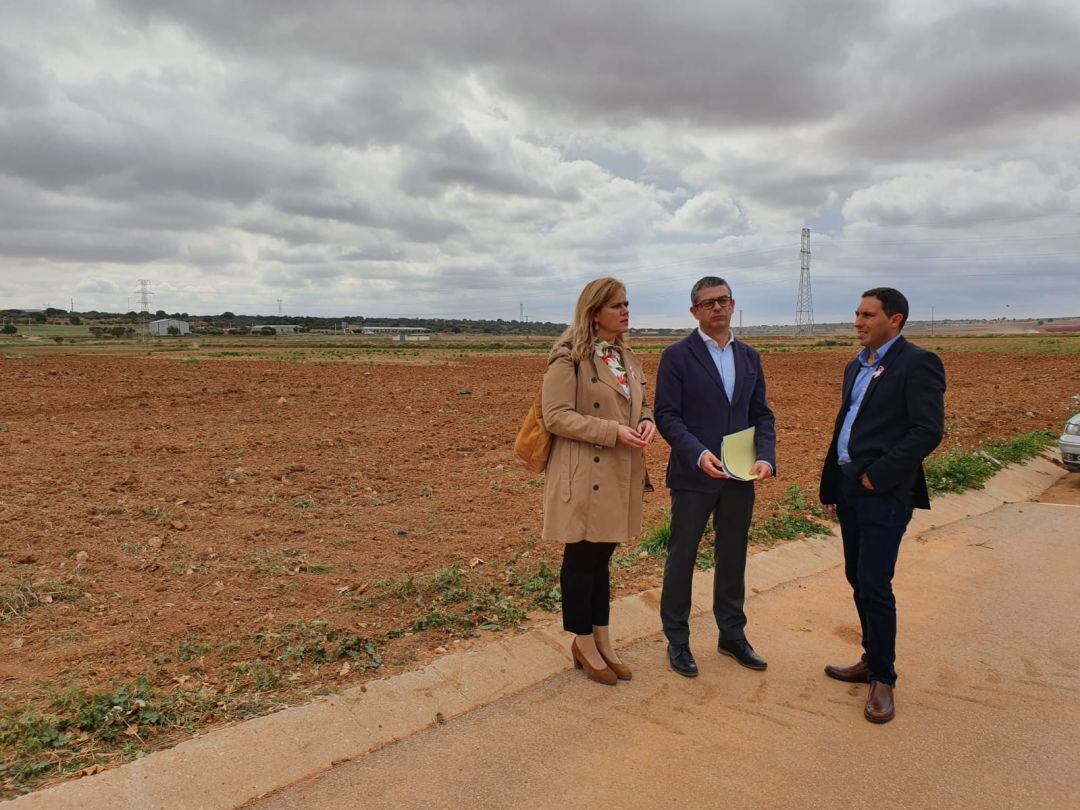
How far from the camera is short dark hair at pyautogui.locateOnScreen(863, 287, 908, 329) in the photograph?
3.36 meters

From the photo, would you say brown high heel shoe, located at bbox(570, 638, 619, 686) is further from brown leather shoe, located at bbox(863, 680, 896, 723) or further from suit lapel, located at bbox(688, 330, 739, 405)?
suit lapel, located at bbox(688, 330, 739, 405)

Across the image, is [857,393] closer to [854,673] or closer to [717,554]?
[717,554]

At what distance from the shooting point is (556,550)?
561 centimetres

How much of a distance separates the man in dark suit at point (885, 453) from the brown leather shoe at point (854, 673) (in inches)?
3.4

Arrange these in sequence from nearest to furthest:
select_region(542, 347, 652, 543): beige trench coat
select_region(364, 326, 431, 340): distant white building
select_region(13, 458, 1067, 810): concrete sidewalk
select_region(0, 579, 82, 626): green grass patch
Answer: select_region(13, 458, 1067, 810): concrete sidewalk → select_region(542, 347, 652, 543): beige trench coat → select_region(0, 579, 82, 626): green grass patch → select_region(364, 326, 431, 340): distant white building

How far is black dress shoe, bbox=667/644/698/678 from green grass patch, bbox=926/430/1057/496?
5.02m

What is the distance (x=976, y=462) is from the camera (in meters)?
8.42

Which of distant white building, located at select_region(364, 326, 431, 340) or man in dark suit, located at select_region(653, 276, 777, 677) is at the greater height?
distant white building, located at select_region(364, 326, 431, 340)

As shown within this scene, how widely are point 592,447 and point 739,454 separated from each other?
792mm

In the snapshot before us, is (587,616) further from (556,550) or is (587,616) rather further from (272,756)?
(556,550)

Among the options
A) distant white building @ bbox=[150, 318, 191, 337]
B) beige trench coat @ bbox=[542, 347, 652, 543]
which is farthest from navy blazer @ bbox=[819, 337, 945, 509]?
distant white building @ bbox=[150, 318, 191, 337]

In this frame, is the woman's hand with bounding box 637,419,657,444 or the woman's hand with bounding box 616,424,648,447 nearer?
the woman's hand with bounding box 616,424,648,447

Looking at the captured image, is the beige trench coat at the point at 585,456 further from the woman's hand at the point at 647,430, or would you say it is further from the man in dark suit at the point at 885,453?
the man in dark suit at the point at 885,453

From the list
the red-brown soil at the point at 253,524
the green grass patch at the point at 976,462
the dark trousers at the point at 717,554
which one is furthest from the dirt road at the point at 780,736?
the green grass patch at the point at 976,462
